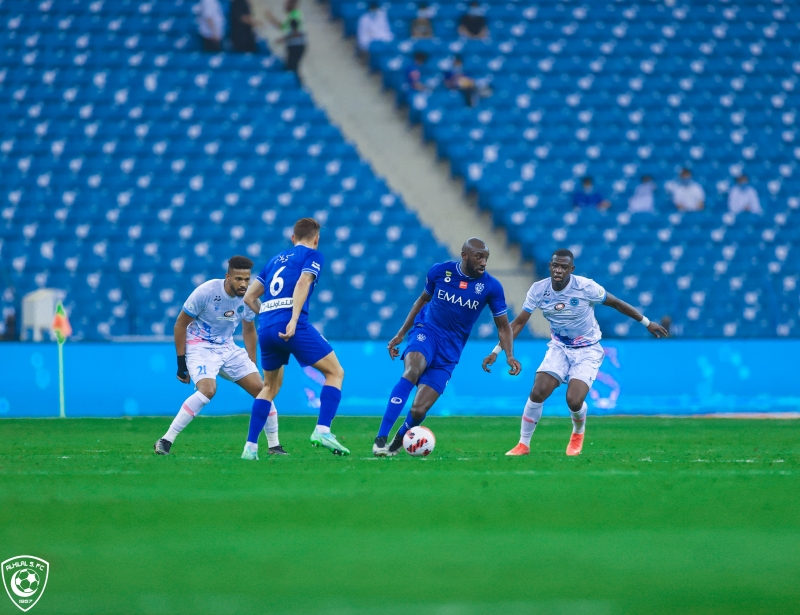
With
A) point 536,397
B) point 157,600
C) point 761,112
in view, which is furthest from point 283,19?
point 157,600

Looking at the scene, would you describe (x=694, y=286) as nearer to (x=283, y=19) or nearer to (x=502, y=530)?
(x=283, y=19)

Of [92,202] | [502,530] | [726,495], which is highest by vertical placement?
[502,530]

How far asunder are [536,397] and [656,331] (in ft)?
4.11

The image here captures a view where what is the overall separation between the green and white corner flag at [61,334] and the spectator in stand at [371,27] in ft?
31.2

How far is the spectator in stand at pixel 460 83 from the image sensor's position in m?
24.3

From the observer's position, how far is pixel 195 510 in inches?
282

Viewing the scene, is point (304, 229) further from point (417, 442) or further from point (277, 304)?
point (417, 442)

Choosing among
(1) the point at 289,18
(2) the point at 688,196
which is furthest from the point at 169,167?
(2) the point at 688,196

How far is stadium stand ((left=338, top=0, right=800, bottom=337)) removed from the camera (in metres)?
22.7

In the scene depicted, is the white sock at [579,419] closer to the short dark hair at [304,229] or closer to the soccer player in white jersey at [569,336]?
the soccer player in white jersey at [569,336]

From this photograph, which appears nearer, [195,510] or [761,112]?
[195,510]

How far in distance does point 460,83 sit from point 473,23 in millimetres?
1905

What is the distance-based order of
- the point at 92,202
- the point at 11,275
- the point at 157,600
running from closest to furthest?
1. the point at 157,600
2. the point at 11,275
3. the point at 92,202

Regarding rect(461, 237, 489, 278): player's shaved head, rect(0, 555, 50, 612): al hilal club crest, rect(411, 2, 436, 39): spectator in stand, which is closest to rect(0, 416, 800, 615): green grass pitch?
rect(0, 555, 50, 612): al hilal club crest
